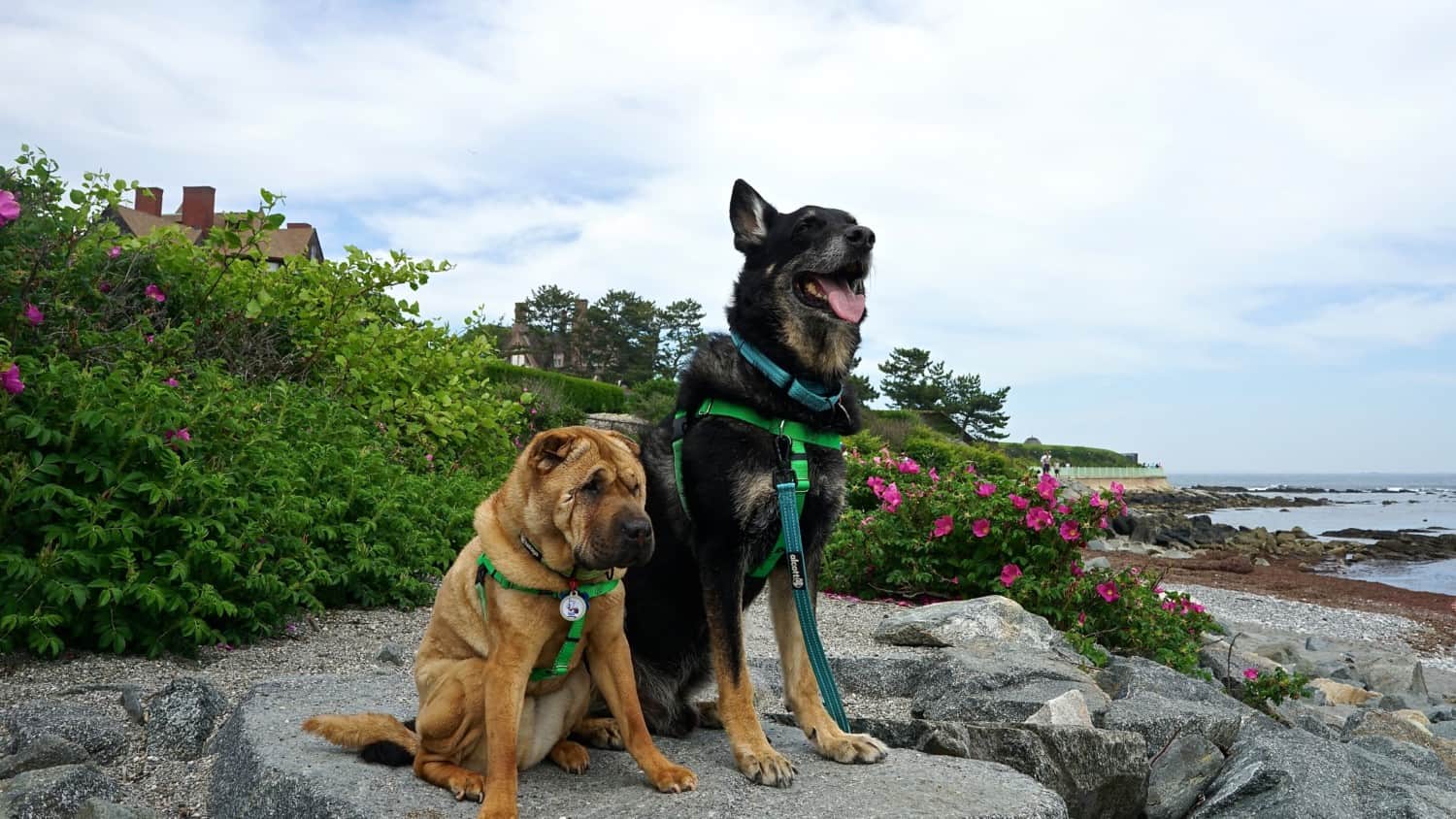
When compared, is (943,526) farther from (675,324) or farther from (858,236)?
(675,324)

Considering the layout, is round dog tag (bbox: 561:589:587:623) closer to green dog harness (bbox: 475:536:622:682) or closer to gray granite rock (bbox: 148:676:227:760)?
green dog harness (bbox: 475:536:622:682)

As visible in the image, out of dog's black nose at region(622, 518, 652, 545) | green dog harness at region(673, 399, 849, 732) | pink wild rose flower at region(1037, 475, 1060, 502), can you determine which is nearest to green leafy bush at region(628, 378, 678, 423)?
pink wild rose flower at region(1037, 475, 1060, 502)

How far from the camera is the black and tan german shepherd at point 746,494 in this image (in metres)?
3.48

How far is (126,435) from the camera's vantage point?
5.37 meters

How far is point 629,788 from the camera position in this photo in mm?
3232

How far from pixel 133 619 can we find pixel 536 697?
3.44 m

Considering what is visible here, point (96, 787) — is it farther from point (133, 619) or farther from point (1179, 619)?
point (1179, 619)

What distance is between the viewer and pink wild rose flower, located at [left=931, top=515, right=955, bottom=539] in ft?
29.0

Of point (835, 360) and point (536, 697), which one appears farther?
point (835, 360)

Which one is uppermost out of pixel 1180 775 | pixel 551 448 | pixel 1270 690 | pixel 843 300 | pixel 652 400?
pixel 652 400

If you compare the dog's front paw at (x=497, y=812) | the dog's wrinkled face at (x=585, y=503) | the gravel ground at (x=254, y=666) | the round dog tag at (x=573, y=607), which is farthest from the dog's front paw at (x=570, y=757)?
the gravel ground at (x=254, y=666)

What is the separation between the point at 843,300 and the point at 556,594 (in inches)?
62.8

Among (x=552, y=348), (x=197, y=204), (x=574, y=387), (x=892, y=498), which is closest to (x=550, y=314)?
(x=552, y=348)

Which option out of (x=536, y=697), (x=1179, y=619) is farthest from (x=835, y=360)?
(x=1179, y=619)
